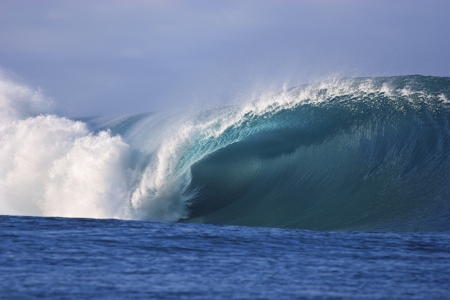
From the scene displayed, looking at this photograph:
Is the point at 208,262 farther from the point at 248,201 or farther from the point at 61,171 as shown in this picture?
the point at 61,171

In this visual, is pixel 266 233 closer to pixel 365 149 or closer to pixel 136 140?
pixel 365 149

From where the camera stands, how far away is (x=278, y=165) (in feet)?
40.7

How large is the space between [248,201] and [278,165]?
1.42m

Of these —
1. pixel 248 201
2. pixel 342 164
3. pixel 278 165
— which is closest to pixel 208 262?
pixel 248 201

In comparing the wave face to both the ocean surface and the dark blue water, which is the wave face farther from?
the dark blue water

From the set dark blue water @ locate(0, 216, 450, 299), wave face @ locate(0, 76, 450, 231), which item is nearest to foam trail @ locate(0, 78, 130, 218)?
wave face @ locate(0, 76, 450, 231)

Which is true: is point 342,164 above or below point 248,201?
above

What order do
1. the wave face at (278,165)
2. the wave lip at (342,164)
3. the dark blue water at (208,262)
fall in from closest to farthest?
1. the dark blue water at (208,262)
2. the wave lip at (342,164)
3. the wave face at (278,165)

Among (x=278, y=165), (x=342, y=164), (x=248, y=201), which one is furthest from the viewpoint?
(x=278, y=165)

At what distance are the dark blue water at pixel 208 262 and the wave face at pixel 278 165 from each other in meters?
3.00

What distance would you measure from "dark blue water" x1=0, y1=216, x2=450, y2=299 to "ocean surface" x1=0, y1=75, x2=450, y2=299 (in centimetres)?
2

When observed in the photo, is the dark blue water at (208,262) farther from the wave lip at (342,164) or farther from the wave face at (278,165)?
the wave face at (278,165)

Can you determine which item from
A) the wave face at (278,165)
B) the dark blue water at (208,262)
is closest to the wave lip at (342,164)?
the wave face at (278,165)

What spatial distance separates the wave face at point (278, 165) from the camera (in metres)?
10.4
